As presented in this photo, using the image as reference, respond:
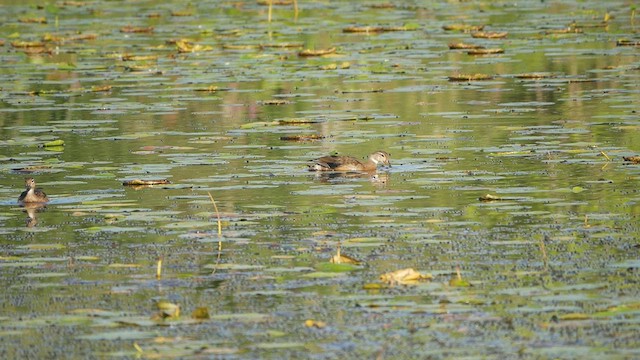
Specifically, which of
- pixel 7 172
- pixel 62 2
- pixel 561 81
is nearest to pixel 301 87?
pixel 561 81

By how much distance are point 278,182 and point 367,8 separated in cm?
2412

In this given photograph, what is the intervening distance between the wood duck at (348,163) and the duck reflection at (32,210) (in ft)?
9.70

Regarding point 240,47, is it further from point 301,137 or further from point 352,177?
point 352,177

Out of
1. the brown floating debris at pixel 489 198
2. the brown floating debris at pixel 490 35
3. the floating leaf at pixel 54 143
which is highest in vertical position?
the brown floating debris at pixel 490 35

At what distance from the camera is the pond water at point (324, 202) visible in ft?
30.1

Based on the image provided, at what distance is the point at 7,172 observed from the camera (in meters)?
16.3

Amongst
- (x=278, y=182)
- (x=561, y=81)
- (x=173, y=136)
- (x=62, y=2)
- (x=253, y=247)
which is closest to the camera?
(x=253, y=247)

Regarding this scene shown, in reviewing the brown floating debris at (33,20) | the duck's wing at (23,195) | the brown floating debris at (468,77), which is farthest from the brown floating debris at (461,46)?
the duck's wing at (23,195)

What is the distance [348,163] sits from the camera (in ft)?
51.2

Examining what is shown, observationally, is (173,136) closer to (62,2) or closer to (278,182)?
(278,182)

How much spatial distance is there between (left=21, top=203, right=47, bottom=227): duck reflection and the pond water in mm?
33

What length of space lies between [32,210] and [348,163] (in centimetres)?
338

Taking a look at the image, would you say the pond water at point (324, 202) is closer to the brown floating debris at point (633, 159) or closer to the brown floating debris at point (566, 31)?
the brown floating debris at point (633, 159)

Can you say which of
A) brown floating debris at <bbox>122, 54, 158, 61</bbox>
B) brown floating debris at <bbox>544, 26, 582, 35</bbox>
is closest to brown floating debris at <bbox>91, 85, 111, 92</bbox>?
brown floating debris at <bbox>122, 54, 158, 61</bbox>
